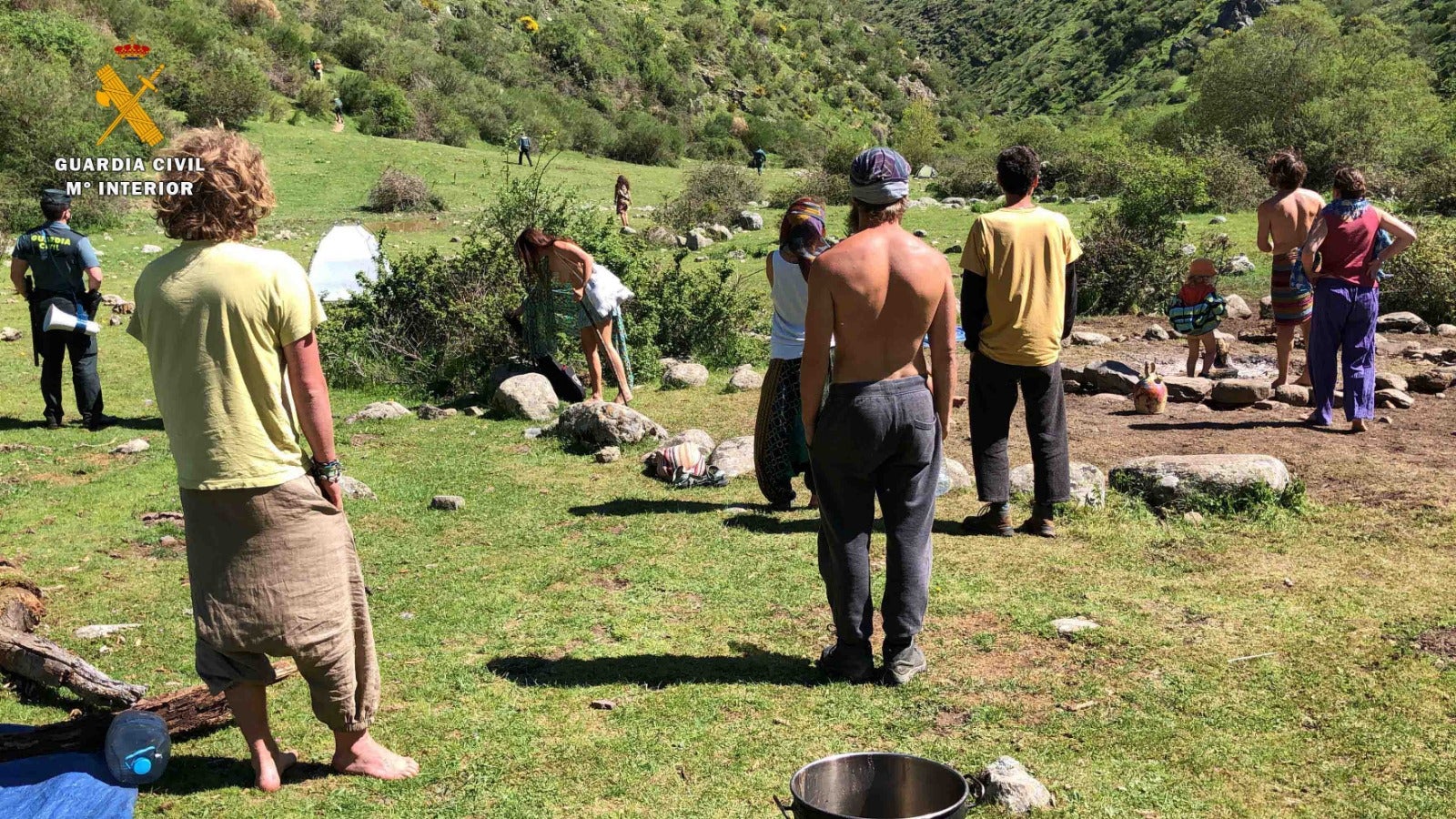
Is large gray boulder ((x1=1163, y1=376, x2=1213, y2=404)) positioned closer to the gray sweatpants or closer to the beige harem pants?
the gray sweatpants

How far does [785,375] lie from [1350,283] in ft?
14.5

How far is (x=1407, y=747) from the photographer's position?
151 inches

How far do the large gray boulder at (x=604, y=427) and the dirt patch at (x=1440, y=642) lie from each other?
5711 mm

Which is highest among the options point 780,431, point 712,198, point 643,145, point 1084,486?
point 643,145

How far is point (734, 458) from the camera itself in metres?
8.32

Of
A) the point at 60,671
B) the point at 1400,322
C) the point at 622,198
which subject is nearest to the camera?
the point at 60,671

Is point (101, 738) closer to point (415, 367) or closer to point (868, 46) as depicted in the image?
point (415, 367)

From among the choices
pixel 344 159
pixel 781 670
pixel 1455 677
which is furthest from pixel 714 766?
pixel 344 159

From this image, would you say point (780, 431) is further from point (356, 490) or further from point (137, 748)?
point (137, 748)

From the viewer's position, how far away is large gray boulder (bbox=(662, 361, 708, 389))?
11.7 meters

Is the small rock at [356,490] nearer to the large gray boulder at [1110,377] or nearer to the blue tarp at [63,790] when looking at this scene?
the blue tarp at [63,790]

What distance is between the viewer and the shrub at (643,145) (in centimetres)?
4178

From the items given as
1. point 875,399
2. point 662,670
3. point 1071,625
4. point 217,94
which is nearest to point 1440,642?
point 1071,625

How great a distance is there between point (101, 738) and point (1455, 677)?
16.2 feet
